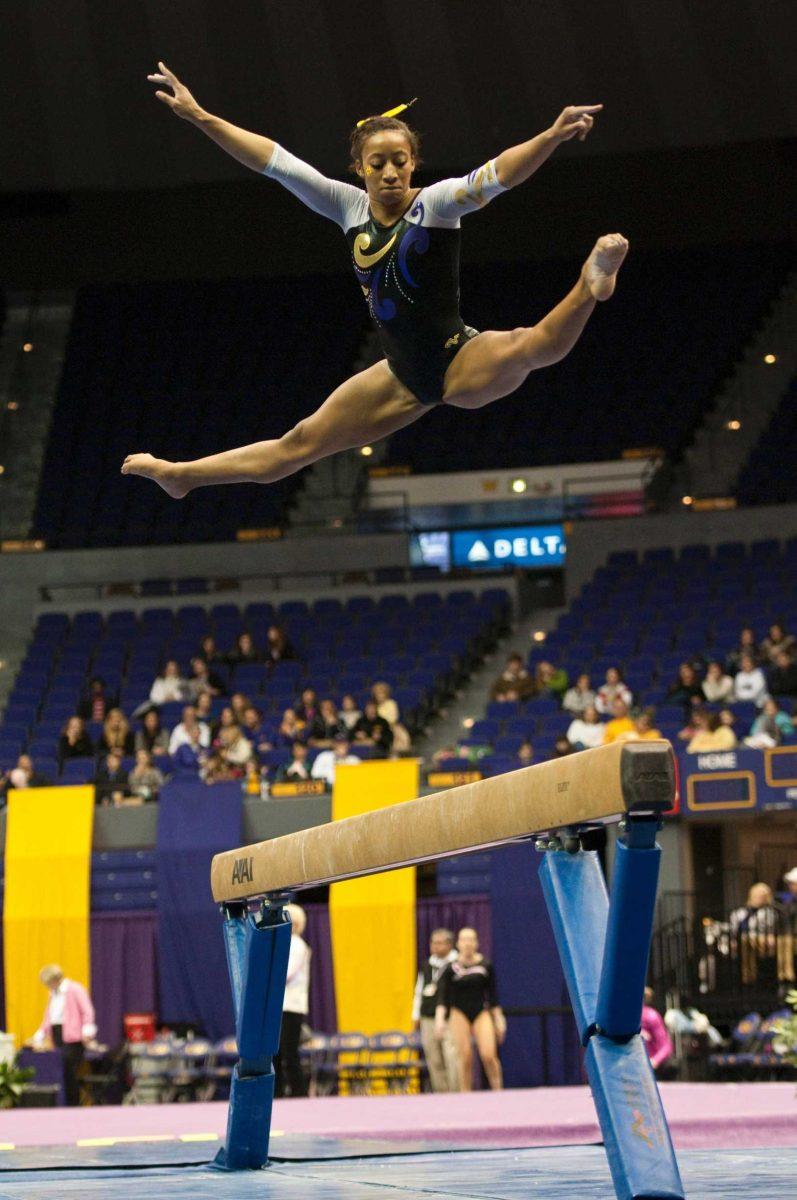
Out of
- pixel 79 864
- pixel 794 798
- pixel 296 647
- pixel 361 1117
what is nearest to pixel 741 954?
pixel 794 798

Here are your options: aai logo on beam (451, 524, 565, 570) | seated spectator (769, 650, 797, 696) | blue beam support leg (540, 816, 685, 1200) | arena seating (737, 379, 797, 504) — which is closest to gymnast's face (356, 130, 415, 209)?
blue beam support leg (540, 816, 685, 1200)

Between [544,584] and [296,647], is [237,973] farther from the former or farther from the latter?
[544,584]

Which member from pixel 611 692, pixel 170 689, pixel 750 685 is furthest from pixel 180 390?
pixel 750 685

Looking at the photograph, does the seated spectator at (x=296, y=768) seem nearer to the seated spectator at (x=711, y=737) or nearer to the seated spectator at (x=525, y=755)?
the seated spectator at (x=525, y=755)

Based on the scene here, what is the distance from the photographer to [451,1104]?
9.05 m

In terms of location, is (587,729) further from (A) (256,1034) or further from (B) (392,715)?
(A) (256,1034)

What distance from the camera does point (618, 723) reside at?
45.4ft

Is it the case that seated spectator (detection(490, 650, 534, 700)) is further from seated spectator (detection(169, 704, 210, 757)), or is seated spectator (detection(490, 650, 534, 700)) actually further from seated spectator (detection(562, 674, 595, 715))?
seated spectator (detection(169, 704, 210, 757))

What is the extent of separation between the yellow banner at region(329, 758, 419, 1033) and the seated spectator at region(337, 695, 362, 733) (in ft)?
4.94

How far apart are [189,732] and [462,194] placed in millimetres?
12852

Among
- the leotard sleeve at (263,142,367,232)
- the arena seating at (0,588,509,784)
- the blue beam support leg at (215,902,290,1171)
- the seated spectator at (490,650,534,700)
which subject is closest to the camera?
the leotard sleeve at (263,142,367,232)

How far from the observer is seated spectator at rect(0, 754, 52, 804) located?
1603 cm

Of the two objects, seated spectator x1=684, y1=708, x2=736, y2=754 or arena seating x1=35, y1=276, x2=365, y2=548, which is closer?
seated spectator x1=684, y1=708, x2=736, y2=754

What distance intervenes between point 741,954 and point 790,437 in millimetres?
9646
